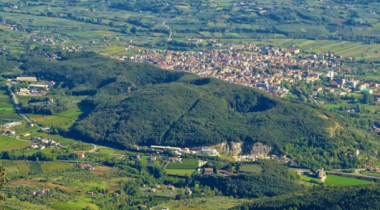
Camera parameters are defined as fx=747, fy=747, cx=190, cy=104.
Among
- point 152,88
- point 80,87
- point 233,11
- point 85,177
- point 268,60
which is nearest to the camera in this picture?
point 85,177

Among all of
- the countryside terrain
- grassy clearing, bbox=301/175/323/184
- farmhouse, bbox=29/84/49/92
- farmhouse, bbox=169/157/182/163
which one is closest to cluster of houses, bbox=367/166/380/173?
the countryside terrain

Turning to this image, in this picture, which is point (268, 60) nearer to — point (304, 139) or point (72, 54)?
point (72, 54)

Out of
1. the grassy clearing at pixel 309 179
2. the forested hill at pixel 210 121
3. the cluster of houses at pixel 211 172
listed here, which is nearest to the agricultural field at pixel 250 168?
the cluster of houses at pixel 211 172

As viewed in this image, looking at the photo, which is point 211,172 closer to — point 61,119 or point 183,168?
point 183,168

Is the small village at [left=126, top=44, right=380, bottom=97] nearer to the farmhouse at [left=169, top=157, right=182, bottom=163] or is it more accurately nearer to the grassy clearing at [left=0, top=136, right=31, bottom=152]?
the farmhouse at [left=169, top=157, right=182, bottom=163]

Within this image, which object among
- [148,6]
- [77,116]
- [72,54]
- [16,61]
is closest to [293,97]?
[77,116]
